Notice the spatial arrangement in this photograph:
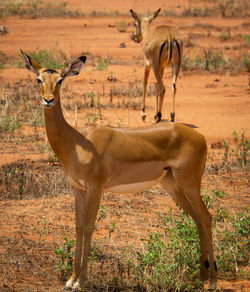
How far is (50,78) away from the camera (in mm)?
4637

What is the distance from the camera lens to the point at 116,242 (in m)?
5.89

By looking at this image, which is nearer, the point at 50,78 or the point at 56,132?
the point at 50,78

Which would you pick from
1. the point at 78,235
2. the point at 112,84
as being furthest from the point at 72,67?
the point at 112,84

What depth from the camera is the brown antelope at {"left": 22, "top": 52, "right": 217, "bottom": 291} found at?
4664mm

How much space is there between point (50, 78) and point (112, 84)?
1138 centimetres

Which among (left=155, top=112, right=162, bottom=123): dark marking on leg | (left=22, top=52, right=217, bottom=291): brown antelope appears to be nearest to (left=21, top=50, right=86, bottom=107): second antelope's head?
(left=22, top=52, right=217, bottom=291): brown antelope

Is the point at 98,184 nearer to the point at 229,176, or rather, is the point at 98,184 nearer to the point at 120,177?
the point at 120,177

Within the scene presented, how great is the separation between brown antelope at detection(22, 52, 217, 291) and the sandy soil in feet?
1.88

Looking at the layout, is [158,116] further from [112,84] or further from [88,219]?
[88,219]

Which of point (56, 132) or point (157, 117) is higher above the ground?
point (56, 132)

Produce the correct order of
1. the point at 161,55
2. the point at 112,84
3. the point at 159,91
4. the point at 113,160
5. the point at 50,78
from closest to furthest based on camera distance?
1. the point at 50,78
2. the point at 113,160
3. the point at 159,91
4. the point at 161,55
5. the point at 112,84

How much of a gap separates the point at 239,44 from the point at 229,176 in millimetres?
16254

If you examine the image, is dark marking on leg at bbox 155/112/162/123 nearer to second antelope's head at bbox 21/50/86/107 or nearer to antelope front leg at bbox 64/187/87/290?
second antelope's head at bbox 21/50/86/107

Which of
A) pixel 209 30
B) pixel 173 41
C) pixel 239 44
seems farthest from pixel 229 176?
pixel 209 30
